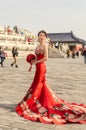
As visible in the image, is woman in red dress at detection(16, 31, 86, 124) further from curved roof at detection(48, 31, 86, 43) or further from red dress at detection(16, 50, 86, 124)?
curved roof at detection(48, 31, 86, 43)

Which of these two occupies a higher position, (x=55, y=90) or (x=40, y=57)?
(x=40, y=57)

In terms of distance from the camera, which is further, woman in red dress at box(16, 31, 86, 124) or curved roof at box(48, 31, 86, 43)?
curved roof at box(48, 31, 86, 43)

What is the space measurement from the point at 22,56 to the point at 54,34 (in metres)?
41.1

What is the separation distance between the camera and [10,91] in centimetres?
1093

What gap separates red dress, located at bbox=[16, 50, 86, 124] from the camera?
6.99m

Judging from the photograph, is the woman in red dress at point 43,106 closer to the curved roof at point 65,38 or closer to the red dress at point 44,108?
the red dress at point 44,108

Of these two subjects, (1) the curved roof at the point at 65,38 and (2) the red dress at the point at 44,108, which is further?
(1) the curved roof at the point at 65,38

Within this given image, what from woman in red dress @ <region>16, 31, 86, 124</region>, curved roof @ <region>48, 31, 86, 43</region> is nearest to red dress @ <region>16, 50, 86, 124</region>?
woman in red dress @ <region>16, 31, 86, 124</region>

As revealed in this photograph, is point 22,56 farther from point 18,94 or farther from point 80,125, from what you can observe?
point 80,125

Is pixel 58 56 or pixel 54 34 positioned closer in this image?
pixel 58 56

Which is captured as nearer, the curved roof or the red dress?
the red dress

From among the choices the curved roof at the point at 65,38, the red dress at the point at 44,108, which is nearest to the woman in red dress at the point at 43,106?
the red dress at the point at 44,108

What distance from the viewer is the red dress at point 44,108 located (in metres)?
6.99

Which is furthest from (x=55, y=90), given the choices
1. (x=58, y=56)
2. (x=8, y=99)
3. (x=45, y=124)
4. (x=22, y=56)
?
(x=58, y=56)
